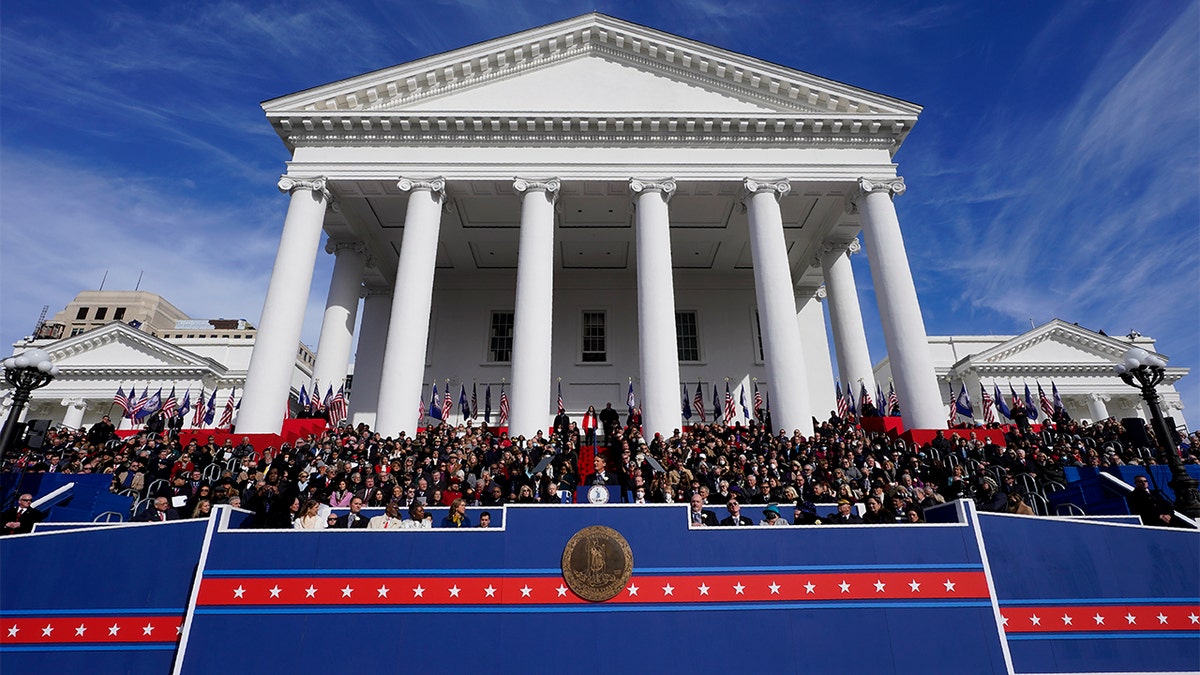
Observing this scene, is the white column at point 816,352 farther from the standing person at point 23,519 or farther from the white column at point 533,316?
the standing person at point 23,519

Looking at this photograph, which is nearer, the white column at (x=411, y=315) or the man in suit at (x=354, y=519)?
the man in suit at (x=354, y=519)

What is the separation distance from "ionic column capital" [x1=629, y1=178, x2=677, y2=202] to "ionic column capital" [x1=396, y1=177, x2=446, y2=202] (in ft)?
23.2

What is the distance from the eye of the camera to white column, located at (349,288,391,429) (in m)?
26.6

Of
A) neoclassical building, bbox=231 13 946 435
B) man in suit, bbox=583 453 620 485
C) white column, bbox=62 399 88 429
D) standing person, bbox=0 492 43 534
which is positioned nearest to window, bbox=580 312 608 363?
neoclassical building, bbox=231 13 946 435

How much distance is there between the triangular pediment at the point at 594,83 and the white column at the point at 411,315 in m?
3.83

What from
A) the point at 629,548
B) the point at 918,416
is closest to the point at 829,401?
the point at 918,416

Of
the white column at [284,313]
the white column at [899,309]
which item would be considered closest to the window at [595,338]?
the white column at [899,309]

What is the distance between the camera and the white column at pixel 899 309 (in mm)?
18984

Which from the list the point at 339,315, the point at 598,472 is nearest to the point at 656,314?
the point at 598,472

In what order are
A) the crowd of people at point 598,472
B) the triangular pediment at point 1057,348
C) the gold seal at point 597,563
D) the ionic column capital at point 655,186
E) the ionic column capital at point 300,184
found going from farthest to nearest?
the triangular pediment at point 1057,348
the ionic column capital at point 655,186
the ionic column capital at point 300,184
the crowd of people at point 598,472
the gold seal at point 597,563

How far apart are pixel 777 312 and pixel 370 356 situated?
61.1ft

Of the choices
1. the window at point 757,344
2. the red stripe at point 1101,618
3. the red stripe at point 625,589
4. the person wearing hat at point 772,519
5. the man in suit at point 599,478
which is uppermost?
the window at point 757,344

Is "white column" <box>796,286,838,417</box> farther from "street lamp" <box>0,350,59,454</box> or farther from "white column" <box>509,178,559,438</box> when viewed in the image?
"street lamp" <box>0,350,59,454</box>

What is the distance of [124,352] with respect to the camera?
3934cm
